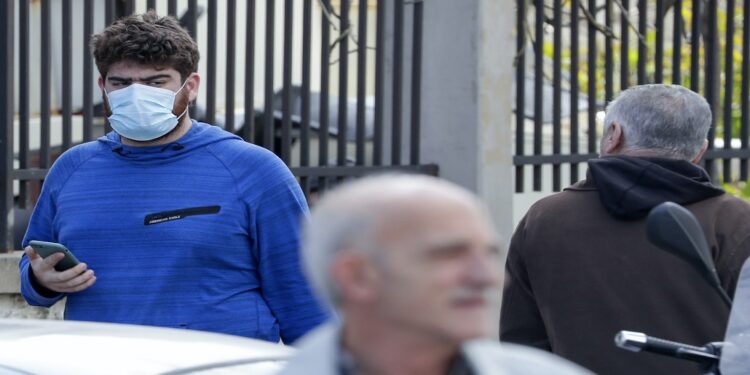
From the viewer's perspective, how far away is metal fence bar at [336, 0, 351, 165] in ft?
23.7

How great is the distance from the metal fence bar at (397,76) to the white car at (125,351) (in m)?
3.96

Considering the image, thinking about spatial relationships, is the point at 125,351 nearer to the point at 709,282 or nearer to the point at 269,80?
the point at 709,282

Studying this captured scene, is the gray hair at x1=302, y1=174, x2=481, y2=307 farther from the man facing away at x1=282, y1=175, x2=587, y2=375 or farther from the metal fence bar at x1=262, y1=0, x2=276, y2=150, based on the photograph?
the metal fence bar at x1=262, y1=0, x2=276, y2=150

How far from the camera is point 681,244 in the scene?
131 inches

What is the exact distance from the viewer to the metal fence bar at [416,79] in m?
7.32

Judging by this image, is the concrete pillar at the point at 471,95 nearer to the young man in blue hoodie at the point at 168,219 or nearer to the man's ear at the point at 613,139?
the man's ear at the point at 613,139

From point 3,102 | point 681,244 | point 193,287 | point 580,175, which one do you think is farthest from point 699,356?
point 580,175

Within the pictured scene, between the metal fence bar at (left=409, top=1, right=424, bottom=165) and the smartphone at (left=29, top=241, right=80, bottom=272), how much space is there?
3.48m

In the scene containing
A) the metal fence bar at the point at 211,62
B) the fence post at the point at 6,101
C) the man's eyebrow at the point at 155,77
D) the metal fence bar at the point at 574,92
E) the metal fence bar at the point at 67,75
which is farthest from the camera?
the metal fence bar at the point at 574,92

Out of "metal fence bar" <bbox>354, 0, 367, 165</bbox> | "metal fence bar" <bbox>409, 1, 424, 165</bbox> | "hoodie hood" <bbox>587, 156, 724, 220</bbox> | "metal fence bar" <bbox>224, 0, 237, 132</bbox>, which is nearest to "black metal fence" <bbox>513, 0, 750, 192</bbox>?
"metal fence bar" <bbox>409, 1, 424, 165</bbox>

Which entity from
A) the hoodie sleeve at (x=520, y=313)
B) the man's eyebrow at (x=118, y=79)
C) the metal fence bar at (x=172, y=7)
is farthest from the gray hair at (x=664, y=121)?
the metal fence bar at (x=172, y=7)

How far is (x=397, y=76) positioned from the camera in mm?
7309

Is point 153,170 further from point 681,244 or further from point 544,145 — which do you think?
point 544,145

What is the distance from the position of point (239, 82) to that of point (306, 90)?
748 mm
